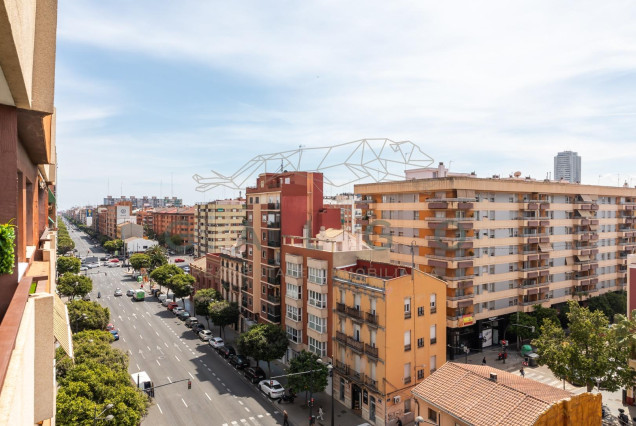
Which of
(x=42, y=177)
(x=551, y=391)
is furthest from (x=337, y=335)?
(x=42, y=177)

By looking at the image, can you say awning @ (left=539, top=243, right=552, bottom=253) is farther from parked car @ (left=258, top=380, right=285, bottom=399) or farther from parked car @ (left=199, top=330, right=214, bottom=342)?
parked car @ (left=199, top=330, right=214, bottom=342)

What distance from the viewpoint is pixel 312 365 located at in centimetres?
3603

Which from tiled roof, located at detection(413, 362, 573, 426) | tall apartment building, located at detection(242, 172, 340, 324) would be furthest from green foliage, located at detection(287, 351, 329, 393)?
tall apartment building, located at detection(242, 172, 340, 324)

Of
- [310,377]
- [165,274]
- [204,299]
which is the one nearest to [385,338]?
[310,377]

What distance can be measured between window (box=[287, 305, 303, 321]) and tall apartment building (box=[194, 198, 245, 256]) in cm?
6265

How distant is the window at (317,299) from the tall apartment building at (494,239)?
14953 mm

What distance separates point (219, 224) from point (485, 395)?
91420 mm

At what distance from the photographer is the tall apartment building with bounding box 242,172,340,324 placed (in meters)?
48.9

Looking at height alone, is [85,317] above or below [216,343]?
above

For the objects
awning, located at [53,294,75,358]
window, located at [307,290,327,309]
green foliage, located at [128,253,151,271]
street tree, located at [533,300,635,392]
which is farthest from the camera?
green foliage, located at [128,253,151,271]

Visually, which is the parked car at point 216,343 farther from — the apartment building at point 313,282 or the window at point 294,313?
the window at point 294,313

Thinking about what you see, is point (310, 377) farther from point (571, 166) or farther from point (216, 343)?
point (571, 166)

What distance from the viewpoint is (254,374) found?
4316 centimetres

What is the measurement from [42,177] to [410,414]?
33.6 metres
